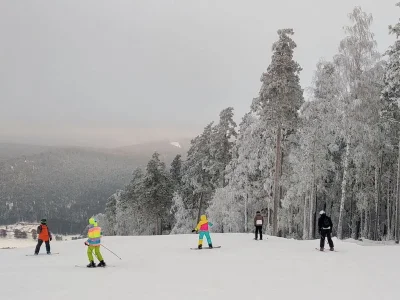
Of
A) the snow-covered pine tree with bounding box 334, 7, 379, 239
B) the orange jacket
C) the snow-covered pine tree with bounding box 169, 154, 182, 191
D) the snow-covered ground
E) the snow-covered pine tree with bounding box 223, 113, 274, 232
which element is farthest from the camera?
the snow-covered pine tree with bounding box 169, 154, 182, 191

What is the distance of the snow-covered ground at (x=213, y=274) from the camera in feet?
36.9

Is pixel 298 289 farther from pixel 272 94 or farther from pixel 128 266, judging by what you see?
pixel 272 94

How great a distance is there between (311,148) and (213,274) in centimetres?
2457

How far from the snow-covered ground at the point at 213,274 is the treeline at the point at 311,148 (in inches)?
529

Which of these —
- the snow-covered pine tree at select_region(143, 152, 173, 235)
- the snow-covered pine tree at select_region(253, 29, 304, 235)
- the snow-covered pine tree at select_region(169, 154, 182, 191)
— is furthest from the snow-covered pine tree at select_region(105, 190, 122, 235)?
the snow-covered pine tree at select_region(253, 29, 304, 235)

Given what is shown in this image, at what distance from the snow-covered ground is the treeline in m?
13.4

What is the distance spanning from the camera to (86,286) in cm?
1235

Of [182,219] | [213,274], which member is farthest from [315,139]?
[182,219]

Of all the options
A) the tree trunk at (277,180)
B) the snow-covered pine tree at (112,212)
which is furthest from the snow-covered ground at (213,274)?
the snow-covered pine tree at (112,212)

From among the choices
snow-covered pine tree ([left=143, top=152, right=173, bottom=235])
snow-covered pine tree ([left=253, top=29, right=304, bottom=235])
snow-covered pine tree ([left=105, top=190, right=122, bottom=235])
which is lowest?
snow-covered pine tree ([left=105, top=190, right=122, bottom=235])

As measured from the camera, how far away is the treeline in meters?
31.2

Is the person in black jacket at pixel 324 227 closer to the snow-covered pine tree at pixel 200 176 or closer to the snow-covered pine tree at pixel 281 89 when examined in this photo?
the snow-covered pine tree at pixel 281 89

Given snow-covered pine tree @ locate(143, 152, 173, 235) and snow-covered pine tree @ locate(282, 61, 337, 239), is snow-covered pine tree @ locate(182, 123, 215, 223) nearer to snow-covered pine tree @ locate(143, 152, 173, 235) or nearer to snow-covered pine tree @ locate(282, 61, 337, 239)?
snow-covered pine tree @ locate(143, 152, 173, 235)

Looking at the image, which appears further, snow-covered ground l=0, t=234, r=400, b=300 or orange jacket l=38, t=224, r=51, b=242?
orange jacket l=38, t=224, r=51, b=242
